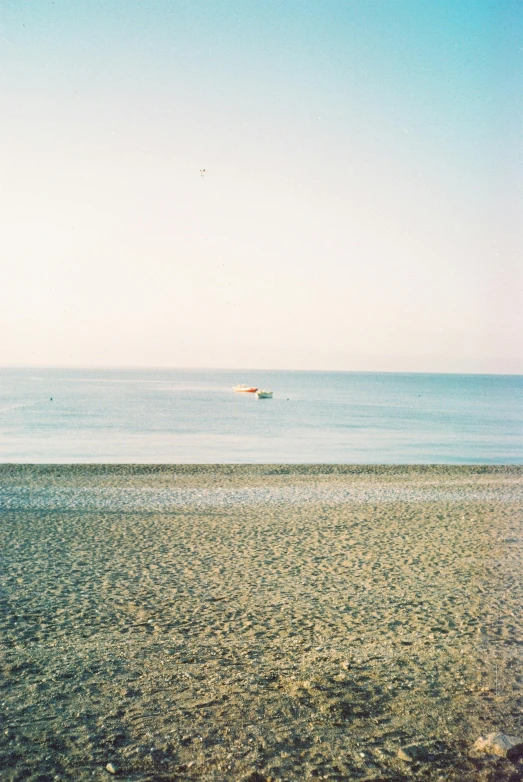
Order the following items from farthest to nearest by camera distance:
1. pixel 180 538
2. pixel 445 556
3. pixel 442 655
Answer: pixel 180 538 → pixel 445 556 → pixel 442 655

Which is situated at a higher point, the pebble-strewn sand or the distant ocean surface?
the pebble-strewn sand

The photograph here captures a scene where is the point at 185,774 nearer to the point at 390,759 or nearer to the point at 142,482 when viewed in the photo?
the point at 390,759

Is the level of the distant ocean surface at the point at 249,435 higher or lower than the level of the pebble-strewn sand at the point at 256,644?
lower

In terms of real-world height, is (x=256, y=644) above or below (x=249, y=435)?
above

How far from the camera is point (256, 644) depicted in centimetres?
704

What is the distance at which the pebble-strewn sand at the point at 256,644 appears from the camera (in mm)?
4824

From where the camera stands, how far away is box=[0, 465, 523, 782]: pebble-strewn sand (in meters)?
4.82

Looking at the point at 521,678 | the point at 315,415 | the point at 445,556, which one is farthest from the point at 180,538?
the point at 315,415

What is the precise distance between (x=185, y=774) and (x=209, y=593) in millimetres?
4470

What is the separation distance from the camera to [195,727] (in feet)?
16.9

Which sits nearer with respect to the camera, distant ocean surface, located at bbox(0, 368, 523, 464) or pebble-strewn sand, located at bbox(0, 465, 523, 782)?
pebble-strewn sand, located at bbox(0, 465, 523, 782)

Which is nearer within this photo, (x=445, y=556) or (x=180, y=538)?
(x=445, y=556)

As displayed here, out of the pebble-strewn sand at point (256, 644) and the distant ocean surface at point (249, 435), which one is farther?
the distant ocean surface at point (249, 435)

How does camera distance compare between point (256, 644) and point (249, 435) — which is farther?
point (249, 435)
